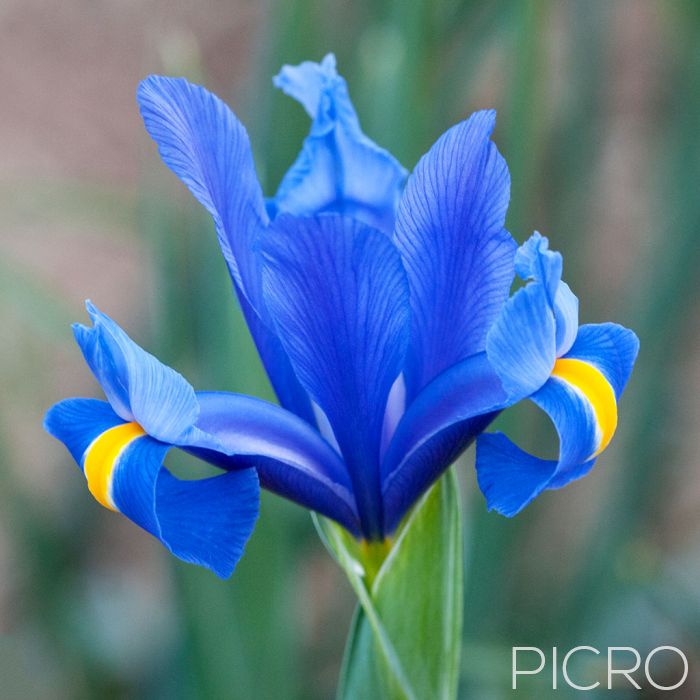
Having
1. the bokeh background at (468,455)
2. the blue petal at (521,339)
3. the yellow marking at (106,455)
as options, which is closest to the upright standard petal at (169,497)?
the yellow marking at (106,455)

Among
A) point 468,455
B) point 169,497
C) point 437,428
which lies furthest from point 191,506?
point 468,455

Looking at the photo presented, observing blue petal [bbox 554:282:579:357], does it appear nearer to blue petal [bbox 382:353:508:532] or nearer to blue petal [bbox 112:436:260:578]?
blue petal [bbox 382:353:508:532]

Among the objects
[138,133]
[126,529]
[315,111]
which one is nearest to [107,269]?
[138,133]

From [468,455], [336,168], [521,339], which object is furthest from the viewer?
[468,455]

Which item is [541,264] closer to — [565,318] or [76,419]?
[565,318]

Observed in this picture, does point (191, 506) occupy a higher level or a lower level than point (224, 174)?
lower

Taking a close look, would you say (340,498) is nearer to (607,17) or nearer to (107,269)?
(607,17)

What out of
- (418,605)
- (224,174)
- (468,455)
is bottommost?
(468,455)
